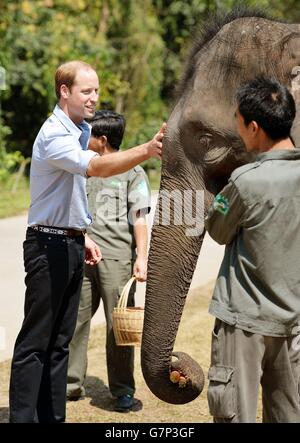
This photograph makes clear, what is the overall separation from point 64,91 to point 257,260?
1794 millimetres

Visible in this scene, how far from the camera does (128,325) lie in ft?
18.7

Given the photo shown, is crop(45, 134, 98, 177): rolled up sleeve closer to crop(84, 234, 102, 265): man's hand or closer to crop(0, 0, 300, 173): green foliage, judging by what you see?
crop(84, 234, 102, 265): man's hand

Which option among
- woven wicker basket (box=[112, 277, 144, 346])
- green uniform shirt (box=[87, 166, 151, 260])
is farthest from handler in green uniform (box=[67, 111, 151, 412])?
woven wicker basket (box=[112, 277, 144, 346])

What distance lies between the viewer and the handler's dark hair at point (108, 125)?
20.1ft

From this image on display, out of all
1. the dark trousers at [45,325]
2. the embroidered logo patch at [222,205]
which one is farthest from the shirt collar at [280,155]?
the dark trousers at [45,325]

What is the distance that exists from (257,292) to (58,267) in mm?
1540

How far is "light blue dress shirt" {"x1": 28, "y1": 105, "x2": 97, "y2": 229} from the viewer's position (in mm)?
4879

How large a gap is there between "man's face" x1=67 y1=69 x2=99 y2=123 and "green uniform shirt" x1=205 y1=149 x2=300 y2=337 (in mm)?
1453

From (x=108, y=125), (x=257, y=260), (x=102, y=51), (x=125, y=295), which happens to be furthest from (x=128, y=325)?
(x=102, y=51)

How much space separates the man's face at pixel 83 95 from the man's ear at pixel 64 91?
0.01 meters

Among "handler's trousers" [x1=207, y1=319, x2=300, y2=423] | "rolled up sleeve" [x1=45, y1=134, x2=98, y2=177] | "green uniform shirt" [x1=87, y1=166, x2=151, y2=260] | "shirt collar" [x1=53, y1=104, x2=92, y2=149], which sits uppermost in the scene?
"shirt collar" [x1=53, y1=104, x2=92, y2=149]
